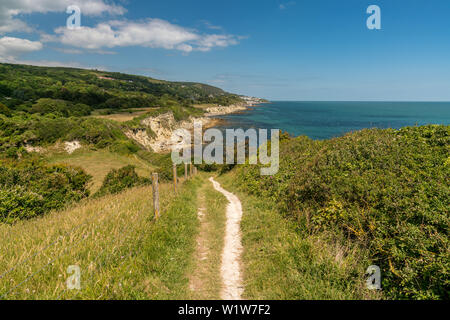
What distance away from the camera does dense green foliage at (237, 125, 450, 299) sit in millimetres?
3980

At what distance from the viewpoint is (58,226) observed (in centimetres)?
651

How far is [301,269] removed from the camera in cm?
500

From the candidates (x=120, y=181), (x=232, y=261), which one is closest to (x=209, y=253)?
(x=232, y=261)

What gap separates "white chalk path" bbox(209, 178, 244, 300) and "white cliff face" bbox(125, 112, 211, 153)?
60.7m

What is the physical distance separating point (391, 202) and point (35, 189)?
15905 millimetres

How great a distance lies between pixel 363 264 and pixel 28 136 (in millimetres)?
49327

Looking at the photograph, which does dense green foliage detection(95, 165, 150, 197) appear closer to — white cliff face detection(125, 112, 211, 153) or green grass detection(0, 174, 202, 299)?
green grass detection(0, 174, 202, 299)

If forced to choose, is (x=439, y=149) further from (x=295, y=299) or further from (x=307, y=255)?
(x=295, y=299)

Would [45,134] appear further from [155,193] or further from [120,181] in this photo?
[155,193]

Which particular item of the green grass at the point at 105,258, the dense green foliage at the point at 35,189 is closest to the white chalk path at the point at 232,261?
the green grass at the point at 105,258

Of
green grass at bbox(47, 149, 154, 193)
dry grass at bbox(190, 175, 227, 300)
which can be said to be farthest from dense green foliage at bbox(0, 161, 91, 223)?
green grass at bbox(47, 149, 154, 193)
